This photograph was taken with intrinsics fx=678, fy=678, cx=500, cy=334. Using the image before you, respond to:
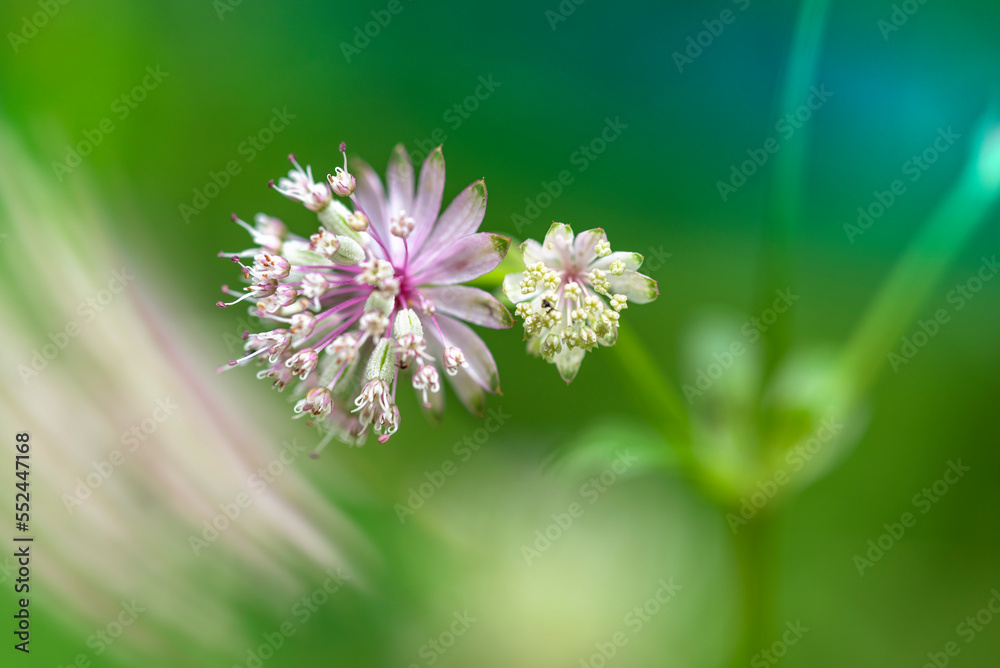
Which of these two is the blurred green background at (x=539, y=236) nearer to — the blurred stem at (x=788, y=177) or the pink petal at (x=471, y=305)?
the blurred stem at (x=788, y=177)

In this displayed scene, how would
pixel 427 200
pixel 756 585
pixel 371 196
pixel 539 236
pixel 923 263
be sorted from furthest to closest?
pixel 539 236
pixel 756 585
pixel 923 263
pixel 371 196
pixel 427 200

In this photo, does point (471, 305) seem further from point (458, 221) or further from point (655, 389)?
point (655, 389)

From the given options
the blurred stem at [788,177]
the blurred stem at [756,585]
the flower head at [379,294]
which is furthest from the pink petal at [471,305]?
the blurred stem at [756,585]

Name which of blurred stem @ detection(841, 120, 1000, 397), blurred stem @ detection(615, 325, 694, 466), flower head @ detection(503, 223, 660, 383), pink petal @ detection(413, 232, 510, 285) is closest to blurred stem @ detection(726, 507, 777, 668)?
blurred stem @ detection(615, 325, 694, 466)

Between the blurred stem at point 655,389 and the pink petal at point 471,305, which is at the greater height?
the blurred stem at point 655,389

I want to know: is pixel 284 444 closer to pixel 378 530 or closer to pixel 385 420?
pixel 378 530

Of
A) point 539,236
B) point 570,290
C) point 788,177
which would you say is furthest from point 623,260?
point 539,236
